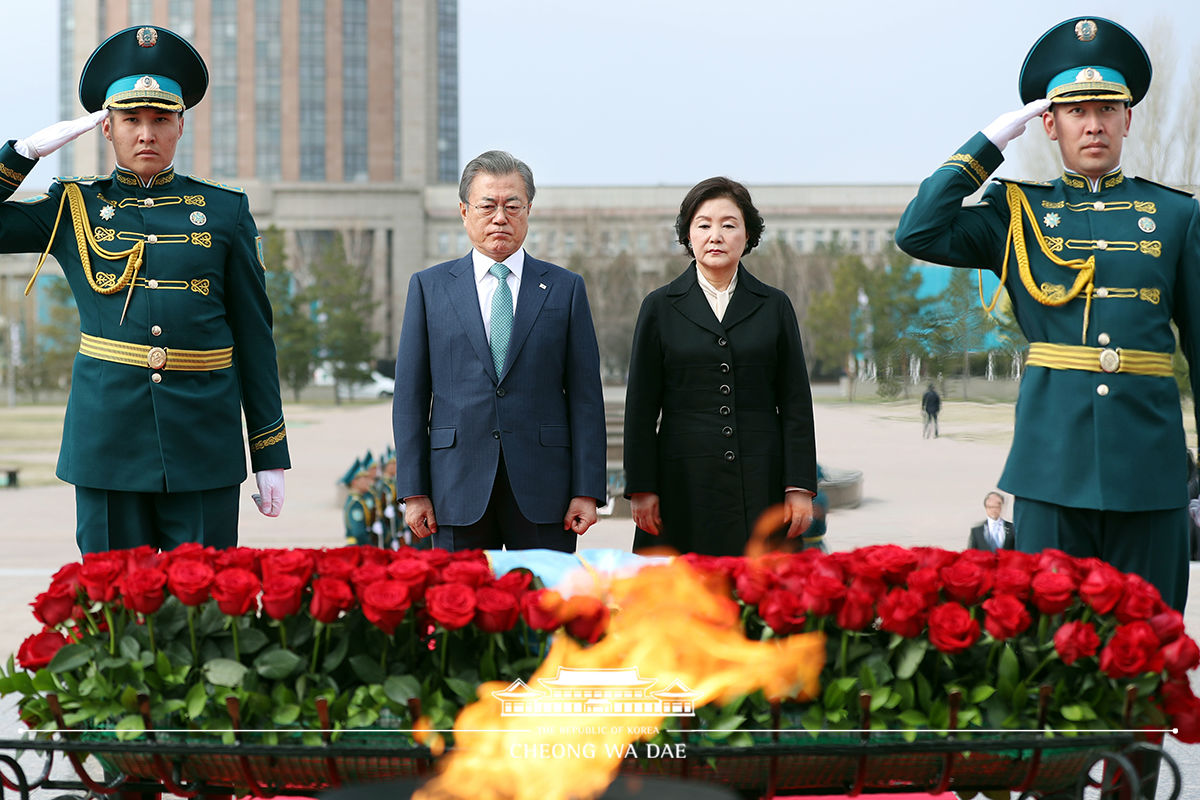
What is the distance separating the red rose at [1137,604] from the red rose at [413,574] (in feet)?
3.92

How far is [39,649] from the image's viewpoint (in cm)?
196

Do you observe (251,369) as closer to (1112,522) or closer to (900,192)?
(1112,522)

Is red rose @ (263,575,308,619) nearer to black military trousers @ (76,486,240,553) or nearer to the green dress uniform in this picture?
black military trousers @ (76,486,240,553)

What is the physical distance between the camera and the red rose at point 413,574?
6.30 feet

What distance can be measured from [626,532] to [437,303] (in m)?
6.59

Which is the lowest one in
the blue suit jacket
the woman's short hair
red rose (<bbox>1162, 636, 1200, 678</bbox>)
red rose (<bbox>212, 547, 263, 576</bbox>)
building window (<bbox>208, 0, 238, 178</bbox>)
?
red rose (<bbox>1162, 636, 1200, 678</bbox>)

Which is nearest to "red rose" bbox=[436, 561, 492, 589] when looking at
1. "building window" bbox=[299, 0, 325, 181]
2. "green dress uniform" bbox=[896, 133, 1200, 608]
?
"green dress uniform" bbox=[896, 133, 1200, 608]

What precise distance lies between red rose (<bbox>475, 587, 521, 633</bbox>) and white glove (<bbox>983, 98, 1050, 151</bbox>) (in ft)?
5.65

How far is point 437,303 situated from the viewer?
3.15 metres

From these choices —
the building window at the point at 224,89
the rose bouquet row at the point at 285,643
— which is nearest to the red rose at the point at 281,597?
the rose bouquet row at the point at 285,643

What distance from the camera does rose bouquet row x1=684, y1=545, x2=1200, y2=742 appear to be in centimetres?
187

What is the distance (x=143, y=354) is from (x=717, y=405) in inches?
60.7

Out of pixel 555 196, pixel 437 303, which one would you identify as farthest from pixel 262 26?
pixel 437 303

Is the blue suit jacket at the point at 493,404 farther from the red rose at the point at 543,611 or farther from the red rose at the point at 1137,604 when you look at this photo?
the red rose at the point at 1137,604
